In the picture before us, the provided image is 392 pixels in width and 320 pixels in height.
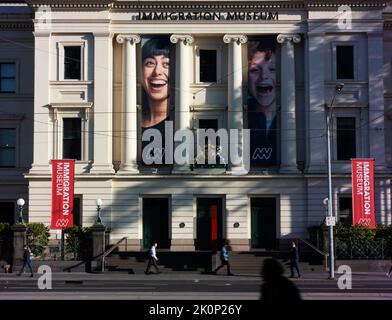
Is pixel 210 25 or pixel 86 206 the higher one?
pixel 210 25

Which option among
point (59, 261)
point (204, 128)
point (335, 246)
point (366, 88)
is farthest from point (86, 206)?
point (366, 88)

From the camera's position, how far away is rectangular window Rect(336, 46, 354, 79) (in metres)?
42.7

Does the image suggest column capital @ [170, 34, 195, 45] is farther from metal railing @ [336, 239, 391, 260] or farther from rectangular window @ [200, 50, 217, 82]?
metal railing @ [336, 239, 391, 260]

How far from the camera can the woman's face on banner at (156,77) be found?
4241 centimetres

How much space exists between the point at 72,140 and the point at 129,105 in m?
4.08

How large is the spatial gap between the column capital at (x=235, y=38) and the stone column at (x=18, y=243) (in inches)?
641

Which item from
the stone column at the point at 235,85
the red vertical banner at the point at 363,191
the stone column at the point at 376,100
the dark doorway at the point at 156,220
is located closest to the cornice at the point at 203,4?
the stone column at the point at 235,85

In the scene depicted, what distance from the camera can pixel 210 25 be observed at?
139 ft

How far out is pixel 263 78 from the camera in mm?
42562

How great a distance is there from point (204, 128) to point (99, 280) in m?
14.2

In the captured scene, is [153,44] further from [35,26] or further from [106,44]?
[35,26]

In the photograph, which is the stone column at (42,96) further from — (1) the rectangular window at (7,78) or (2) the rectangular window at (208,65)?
(2) the rectangular window at (208,65)

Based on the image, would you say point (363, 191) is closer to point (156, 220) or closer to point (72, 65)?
point (156, 220)

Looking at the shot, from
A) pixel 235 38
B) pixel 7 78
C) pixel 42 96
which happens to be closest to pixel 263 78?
pixel 235 38
